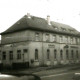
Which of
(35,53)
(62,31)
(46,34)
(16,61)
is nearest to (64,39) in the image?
(62,31)

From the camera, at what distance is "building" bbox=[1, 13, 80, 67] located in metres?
31.7

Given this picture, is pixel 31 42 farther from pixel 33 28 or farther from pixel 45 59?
pixel 45 59

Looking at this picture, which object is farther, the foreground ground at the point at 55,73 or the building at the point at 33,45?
the building at the point at 33,45

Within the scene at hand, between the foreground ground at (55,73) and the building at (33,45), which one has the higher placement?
the building at (33,45)

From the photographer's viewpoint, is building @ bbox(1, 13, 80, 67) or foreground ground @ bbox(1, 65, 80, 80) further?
building @ bbox(1, 13, 80, 67)

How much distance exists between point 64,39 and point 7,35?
13.7m

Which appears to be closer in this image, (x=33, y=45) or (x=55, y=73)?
(x=55, y=73)

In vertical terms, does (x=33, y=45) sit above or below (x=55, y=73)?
above

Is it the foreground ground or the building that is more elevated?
the building

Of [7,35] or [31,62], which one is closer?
[31,62]

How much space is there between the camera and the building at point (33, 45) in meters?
31.7

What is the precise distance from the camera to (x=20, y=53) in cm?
3269

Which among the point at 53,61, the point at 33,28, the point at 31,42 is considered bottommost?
the point at 53,61

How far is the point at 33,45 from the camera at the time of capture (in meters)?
31.8
